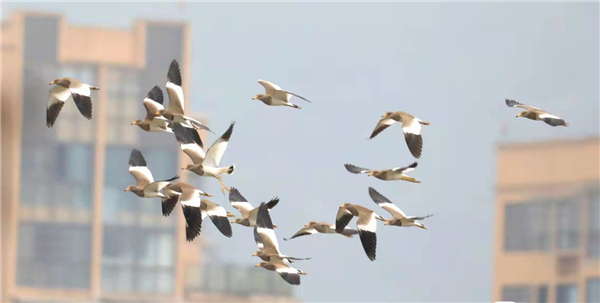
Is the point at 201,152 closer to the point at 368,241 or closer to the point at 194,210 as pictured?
the point at 194,210

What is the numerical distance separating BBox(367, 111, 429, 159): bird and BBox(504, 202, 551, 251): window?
41.5 meters

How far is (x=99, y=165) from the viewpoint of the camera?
184 feet

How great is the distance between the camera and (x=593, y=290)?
48.5 meters

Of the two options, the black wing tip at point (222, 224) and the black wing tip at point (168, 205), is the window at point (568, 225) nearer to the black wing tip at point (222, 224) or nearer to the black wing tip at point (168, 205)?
the black wing tip at point (222, 224)

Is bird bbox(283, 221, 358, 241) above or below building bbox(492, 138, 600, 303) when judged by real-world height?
above

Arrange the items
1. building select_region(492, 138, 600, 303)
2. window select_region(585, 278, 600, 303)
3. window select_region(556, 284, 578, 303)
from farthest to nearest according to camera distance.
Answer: building select_region(492, 138, 600, 303)
window select_region(556, 284, 578, 303)
window select_region(585, 278, 600, 303)

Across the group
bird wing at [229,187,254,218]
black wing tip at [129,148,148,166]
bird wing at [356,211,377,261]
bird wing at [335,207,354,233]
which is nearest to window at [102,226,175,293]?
black wing tip at [129,148,148,166]

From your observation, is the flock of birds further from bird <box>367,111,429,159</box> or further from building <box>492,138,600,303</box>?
building <box>492,138,600,303</box>

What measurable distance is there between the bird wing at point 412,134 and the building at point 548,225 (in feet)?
127

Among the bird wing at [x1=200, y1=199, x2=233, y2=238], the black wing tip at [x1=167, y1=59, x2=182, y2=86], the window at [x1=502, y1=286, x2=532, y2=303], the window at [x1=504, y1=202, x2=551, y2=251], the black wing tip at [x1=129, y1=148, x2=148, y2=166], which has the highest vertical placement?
the black wing tip at [x1=167, y1=59, x2=182, y2=86]

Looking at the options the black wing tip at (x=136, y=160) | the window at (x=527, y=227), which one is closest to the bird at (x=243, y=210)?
the black wing tip at (x=136, y=160)

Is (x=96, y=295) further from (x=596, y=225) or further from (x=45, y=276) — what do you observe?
(x=596, y=225)

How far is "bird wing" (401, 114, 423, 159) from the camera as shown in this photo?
33.8 ft

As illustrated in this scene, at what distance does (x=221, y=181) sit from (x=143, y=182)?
1162 millimetres
